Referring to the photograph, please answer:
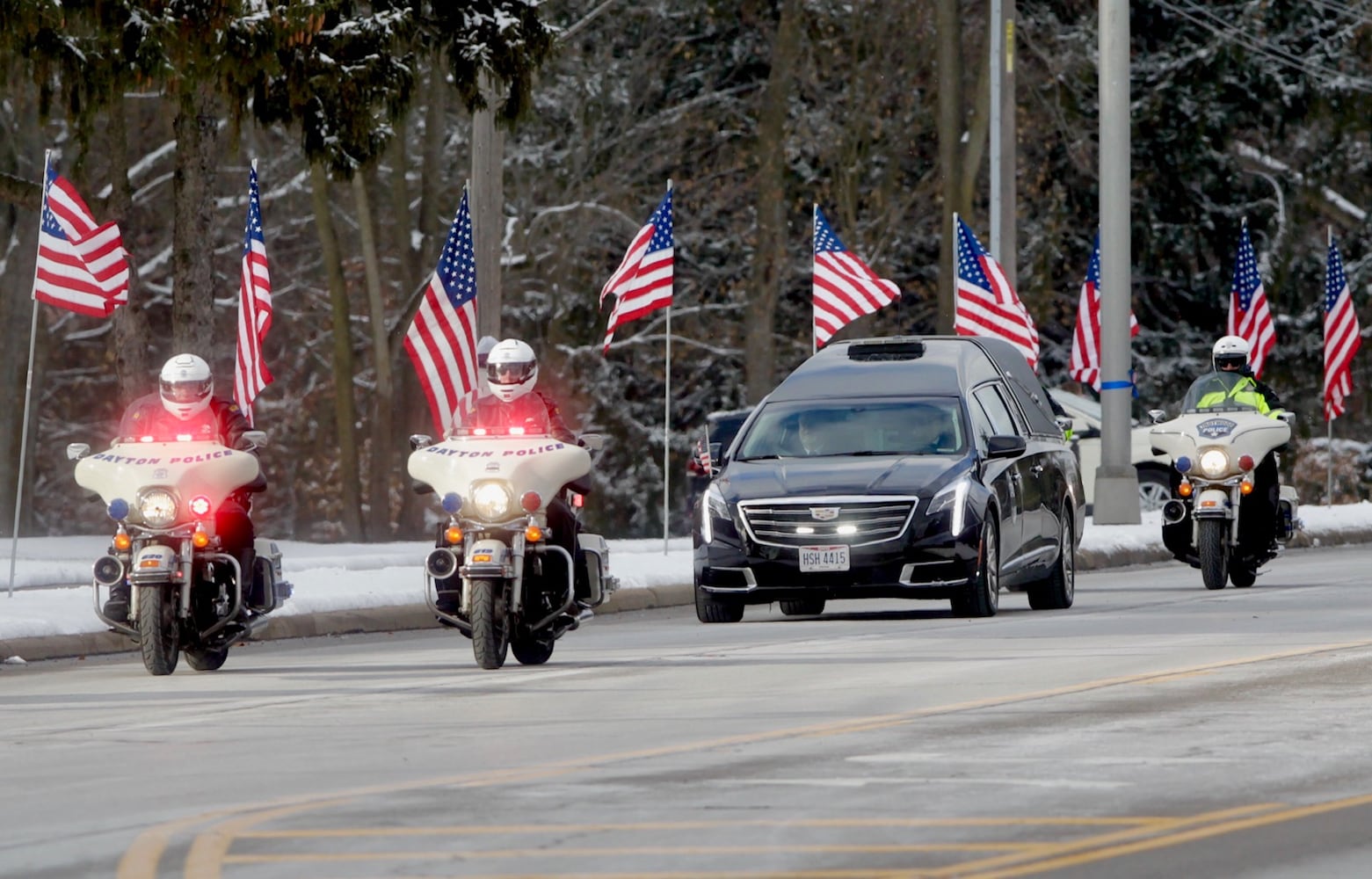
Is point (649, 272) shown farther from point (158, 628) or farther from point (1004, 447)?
point (158, 628)

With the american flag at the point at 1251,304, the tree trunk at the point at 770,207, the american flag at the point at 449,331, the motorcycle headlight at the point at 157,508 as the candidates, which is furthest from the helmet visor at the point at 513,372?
the tree trunk at the point at 770,207

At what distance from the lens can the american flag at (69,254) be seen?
22.5 meters

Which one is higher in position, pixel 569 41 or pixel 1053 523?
pixel 569 41

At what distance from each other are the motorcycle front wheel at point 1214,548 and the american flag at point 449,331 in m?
6.87

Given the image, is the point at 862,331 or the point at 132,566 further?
the point at 862,331

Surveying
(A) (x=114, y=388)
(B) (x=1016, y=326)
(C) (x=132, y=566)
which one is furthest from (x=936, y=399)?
(A) (x=114, y=388)

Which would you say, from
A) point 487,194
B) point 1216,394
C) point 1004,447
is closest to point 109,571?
point 1004,447

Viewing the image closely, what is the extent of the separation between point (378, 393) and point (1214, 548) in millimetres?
21380

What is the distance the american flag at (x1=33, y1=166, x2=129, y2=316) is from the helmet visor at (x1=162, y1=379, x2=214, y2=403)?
6.11 metres

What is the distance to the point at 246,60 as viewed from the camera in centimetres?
2475

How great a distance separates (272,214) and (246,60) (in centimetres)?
2302

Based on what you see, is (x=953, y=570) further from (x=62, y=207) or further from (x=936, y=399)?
(x=62, y=207)

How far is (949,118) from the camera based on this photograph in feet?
144

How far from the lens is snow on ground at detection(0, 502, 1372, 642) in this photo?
64.6 ft
